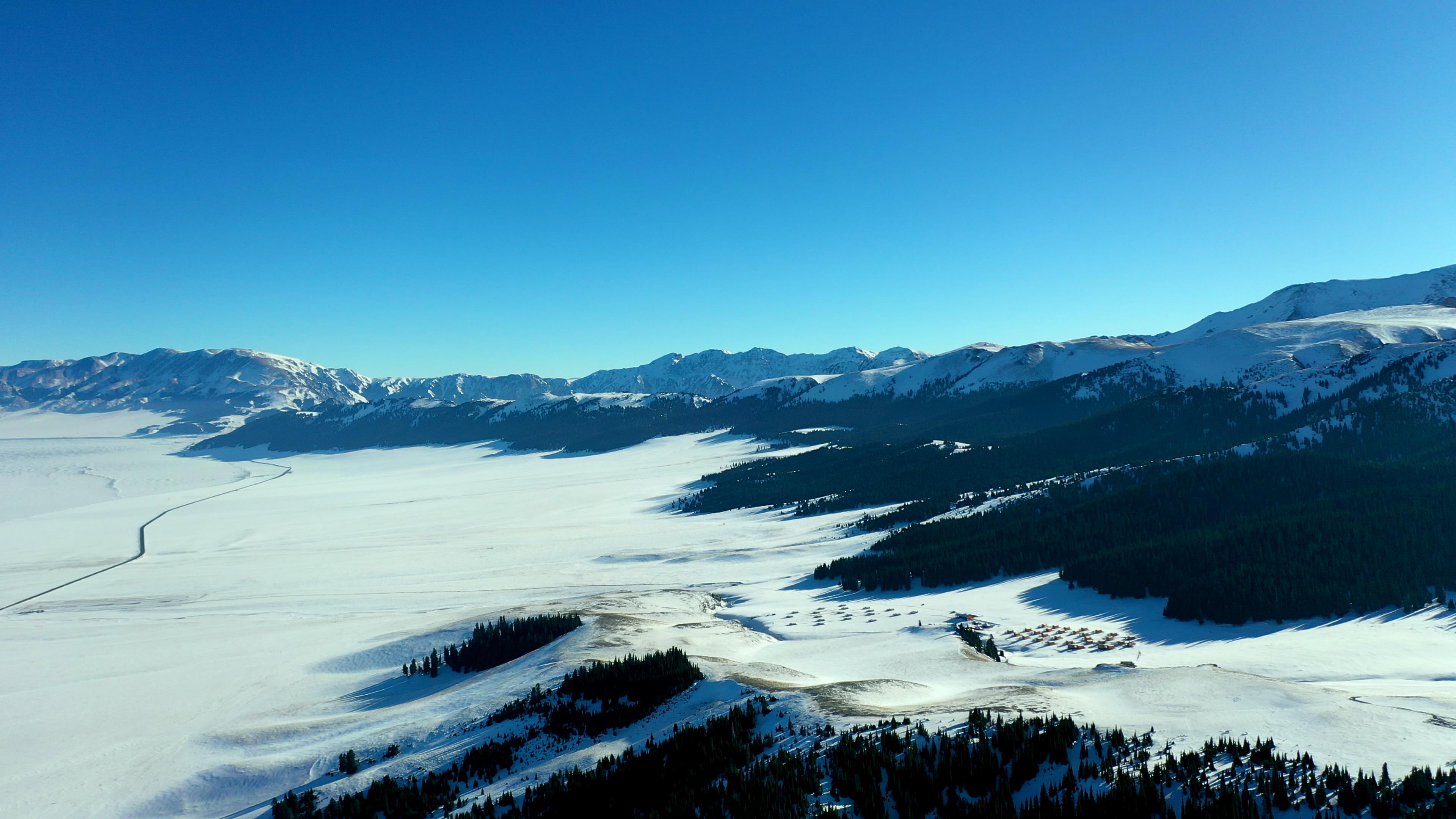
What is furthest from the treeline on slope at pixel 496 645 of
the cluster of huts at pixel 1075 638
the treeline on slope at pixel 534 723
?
the cluster of huts at pixel 1075 638

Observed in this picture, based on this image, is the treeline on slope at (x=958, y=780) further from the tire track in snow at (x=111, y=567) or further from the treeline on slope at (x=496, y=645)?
the tire track in snow at (x=111, y=567)

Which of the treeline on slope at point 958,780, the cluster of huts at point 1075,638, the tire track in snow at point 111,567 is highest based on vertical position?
the treeline on slope at point 958,780

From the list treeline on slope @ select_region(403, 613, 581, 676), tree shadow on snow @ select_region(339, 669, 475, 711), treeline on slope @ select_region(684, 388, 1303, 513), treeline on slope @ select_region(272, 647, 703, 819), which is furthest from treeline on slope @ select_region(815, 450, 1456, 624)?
treeline on slope @ select_region(272, 647, 703, 819)

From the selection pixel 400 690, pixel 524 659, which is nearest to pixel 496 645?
pixel 524 659

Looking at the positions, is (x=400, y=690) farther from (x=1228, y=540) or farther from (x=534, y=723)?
(x=1228, y=540)

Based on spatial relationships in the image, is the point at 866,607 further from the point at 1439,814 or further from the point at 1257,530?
the point at 1439,814

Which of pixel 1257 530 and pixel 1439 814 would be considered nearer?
pixel 1439 814

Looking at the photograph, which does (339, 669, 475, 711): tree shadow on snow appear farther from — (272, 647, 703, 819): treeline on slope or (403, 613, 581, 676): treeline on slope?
(272, 647, 703, 819): treeline on slope

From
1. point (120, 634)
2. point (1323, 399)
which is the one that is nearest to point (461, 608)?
point (120, 634)
